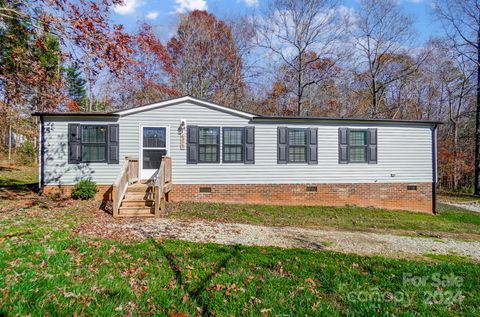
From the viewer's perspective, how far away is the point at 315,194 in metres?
10.5

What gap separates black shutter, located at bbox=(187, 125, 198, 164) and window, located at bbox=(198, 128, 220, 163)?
0.15m

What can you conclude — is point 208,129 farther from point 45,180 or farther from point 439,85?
point 439,85

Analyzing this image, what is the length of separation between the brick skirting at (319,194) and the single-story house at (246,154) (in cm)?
4

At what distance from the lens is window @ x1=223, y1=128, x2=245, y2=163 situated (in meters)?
10.0

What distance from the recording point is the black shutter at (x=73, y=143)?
361 inches

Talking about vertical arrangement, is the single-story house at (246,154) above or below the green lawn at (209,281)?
above

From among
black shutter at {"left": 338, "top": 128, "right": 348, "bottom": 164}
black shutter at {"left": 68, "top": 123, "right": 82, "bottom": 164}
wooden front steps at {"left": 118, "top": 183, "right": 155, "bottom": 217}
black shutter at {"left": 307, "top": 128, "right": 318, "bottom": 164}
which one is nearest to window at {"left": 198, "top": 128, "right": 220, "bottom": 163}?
wooden front steps at {"left": 118, "top": 183, "right": 155, "bottom": 217}

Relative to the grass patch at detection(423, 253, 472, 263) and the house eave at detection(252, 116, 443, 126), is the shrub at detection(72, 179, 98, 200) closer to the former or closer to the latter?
the house eave at detection(252, 116, 443, 126)

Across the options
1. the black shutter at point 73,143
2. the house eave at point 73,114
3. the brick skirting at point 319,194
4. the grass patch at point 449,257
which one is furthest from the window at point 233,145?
the grass patch at point 449,257

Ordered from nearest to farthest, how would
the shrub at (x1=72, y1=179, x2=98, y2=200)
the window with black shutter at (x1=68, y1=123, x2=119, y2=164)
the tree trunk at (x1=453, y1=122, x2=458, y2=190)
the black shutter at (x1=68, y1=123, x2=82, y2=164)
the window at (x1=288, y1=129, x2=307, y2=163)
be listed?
the shrub at (x1=72, y1=179, x2=98, y2=200)
the black shutter at (x1=68, y1=123, x2=82, y2=164)
the window with black shutter at (x1=68, y1=123, x2=119, y2=164)
the window at (x1=288, y1=129, x2=307, y2=163)
the tree trunk at (x1=453, y1=122, x2=458, y2=190)

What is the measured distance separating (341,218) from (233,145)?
4455mm

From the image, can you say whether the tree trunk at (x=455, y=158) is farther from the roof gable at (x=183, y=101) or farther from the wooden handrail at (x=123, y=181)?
the wooden handrail at (x=123, y=181)

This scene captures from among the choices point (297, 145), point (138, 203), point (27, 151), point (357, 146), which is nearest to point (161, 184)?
point (138, 203)

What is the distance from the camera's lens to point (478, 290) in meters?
3.44
